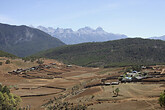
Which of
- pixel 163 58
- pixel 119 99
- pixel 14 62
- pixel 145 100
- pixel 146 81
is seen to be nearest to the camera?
pixel 145 100

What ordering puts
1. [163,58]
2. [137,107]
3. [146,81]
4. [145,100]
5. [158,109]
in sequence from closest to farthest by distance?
[158,109], [137,107], [145,100], [146,81], [163,58]

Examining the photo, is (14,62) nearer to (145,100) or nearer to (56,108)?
(56,108)

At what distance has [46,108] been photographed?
5075 cm

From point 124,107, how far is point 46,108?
778 inches

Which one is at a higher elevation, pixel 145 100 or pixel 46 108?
pixel 145 100

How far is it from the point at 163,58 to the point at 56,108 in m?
167

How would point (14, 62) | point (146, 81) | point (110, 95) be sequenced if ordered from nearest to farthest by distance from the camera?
point (110, 95) → point (146, 81) → point (14, 62)

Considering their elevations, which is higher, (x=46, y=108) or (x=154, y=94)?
(x=154, y=94)

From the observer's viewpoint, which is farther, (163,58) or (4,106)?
(163,58)

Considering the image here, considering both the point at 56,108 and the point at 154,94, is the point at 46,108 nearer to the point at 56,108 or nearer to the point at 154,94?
the point at 56,108

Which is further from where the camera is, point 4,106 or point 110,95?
point 110,95

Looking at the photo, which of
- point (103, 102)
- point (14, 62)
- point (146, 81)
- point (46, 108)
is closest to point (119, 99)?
point (103, 102)

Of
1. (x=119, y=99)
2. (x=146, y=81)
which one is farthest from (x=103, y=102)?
(x=146, y=81)

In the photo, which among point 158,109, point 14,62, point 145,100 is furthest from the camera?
point 14,62
